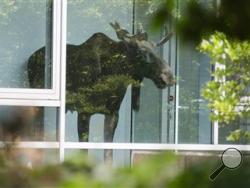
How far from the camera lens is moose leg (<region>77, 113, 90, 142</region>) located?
7.30 meters

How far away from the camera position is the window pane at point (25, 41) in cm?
725

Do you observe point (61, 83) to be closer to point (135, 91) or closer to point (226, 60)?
point (135, 91)

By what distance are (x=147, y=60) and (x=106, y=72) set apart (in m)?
0.44

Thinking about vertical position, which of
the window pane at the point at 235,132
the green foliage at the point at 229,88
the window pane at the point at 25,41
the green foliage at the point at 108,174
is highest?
the window pane at the point at 25,41

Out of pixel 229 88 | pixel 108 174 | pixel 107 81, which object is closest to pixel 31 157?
pixel 108 174

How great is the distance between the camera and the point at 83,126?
731cm

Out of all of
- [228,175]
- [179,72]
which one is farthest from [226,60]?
[228,175]

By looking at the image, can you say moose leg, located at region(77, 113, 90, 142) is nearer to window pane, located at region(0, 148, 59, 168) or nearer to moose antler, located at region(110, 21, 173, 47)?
moose antler, located at region(110, 21, 173, 47)

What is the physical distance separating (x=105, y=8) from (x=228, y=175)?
21.3 ft

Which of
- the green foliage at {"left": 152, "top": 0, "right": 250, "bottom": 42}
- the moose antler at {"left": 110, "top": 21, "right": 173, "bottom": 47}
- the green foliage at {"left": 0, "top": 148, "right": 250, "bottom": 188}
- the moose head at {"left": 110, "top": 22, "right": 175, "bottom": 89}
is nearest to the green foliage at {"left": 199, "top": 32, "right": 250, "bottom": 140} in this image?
the moose head at {"left": 110, "top": 22, "right": 175, "bottom": 89}

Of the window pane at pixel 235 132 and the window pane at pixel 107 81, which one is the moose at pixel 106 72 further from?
the window pane at pixel 235 132

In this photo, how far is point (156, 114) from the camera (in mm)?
7371

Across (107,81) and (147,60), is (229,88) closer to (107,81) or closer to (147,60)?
(147,60)

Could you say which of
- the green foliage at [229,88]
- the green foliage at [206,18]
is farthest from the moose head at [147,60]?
the green foliage at [206,18]
